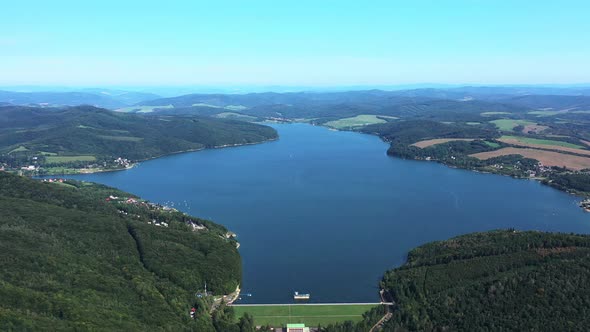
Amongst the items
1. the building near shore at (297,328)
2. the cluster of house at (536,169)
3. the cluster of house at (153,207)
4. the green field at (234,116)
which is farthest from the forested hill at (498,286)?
the green field at (234,116)

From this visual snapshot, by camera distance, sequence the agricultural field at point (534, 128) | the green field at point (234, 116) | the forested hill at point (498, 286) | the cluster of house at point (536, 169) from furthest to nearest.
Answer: the green field at point (234, 116) → the agricultural field at point (534, 128) → the cluster of house at point (536, 169) → the forested hill at point (498, 286)

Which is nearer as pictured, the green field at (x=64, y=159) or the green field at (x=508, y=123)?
the green field at (x=64, y=159)

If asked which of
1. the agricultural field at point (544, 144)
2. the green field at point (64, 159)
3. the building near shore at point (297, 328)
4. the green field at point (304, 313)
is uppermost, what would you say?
the agricultural field at point (544, 144)

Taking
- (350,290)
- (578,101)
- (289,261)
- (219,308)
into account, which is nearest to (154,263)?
(219,308)

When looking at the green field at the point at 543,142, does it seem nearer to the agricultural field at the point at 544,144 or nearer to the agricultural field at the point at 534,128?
the agricultural field at the point at 544,144

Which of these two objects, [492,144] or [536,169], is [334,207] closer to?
[536,169]

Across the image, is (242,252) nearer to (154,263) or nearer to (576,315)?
(154,263)
